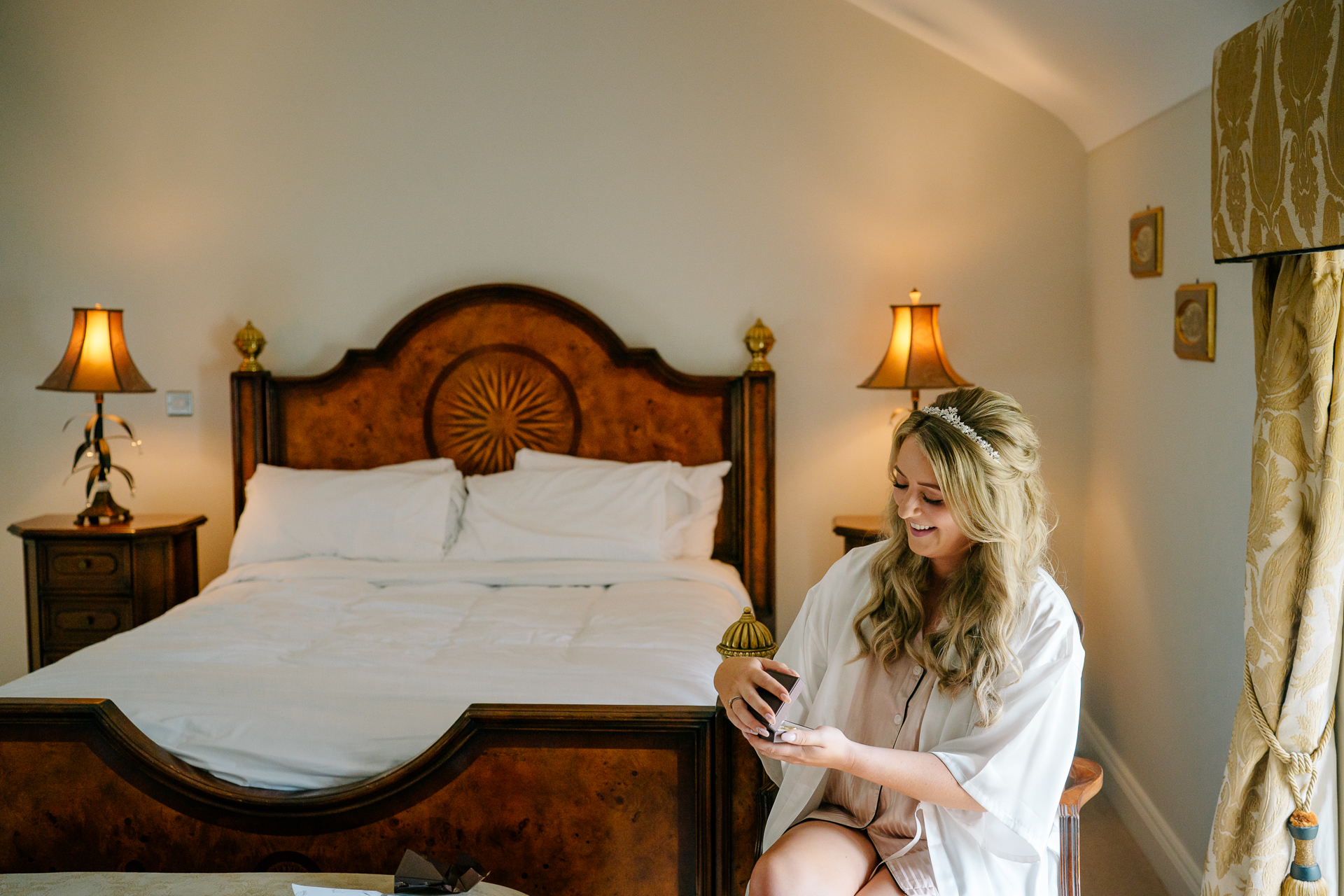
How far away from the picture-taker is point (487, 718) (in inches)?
77.9

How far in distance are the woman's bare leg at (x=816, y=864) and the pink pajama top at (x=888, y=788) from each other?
0.11 ft

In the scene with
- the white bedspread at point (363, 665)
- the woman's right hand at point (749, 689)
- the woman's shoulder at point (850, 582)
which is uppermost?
the woman's shoulder at point (850, 582)

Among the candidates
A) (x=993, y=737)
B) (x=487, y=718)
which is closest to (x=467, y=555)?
(x=487, y=718)

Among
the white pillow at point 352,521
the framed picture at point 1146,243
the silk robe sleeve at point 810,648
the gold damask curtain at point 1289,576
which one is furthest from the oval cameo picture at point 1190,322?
the white pillow at point 352,521

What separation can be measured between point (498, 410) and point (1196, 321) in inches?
89.2

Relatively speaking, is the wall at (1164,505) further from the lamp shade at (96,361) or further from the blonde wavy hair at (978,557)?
the lamp shade at (96,361)

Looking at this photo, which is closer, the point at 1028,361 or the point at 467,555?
the point at 467,555

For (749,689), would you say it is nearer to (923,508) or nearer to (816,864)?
(816,864)

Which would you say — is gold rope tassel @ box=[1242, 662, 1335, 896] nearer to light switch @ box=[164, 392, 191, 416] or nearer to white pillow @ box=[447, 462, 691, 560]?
white pillow @ box=[447, 462, 691, 560]

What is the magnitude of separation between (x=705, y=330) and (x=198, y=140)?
1.98 metres

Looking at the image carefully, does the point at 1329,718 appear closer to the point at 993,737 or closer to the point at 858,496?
the point at 993,737

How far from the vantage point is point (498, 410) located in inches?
146

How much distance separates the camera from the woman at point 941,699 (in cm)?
146

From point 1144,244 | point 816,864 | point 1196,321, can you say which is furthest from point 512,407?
point 816,864
